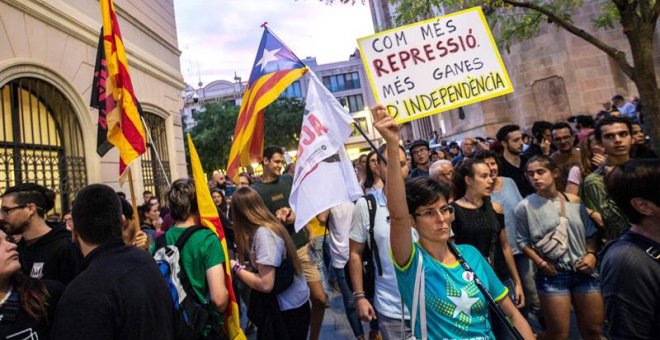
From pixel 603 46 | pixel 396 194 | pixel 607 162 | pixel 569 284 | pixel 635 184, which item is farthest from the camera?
pixel 603 46

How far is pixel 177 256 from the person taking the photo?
2703 mm

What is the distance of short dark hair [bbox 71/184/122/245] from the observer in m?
1.99

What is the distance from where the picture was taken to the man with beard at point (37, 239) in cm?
276

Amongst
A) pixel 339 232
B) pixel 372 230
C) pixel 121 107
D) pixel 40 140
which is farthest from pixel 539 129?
pixel 40 140

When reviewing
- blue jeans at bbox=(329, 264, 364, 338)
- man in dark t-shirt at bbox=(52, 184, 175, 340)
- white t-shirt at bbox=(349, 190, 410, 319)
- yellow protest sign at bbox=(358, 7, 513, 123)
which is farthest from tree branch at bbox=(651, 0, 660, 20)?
man in dark t-shirt at bbox=(52, 184, 175, 340)

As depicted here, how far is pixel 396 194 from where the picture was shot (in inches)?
76.7

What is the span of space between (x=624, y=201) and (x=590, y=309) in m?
1.67

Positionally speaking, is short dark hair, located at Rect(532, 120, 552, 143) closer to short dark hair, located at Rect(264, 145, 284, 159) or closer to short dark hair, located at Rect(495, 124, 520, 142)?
short dark hair, located at Rect(495, 124, 520, 142)

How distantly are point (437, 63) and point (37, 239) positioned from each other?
3540mm

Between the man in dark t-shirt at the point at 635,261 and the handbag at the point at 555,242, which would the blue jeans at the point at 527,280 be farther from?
the man in dark t-shirt at the point at 635,261

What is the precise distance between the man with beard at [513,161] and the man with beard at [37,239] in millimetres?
4610

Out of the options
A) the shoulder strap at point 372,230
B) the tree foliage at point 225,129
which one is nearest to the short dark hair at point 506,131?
the shoulder strap at point 372,230

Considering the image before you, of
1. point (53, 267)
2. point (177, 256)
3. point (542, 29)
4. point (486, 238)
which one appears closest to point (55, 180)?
point (53, 267)

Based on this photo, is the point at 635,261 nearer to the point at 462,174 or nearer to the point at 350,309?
the point at 462,174
